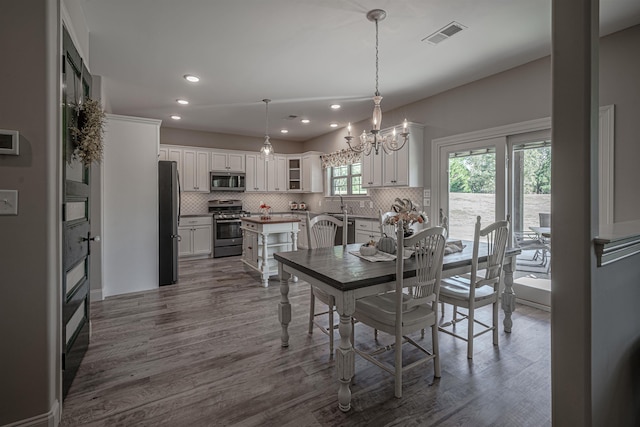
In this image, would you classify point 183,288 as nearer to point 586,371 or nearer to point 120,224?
point 120,224

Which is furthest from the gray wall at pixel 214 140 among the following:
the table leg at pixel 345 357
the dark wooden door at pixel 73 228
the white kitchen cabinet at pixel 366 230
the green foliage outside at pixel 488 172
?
the table leg at pixel 345 357

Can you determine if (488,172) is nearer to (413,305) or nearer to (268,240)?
(413,305)

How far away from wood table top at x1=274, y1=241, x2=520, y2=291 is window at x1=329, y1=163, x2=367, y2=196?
147 inches

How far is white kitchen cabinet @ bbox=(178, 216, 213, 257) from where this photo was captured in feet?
20.3

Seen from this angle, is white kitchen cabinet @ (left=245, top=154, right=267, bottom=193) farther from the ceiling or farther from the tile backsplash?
the ceiling

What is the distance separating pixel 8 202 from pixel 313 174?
19.7 ft

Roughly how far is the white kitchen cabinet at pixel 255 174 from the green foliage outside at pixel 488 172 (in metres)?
4.41

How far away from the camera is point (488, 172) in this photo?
405 cm

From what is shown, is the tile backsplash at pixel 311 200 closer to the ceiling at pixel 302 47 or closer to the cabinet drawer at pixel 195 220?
the cabinet drawer at pixel 195 220

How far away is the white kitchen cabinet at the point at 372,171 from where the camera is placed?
17.5 feet

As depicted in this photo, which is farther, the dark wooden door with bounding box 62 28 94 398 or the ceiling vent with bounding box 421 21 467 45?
the ceiling vent with bounding box 421 21 467 45

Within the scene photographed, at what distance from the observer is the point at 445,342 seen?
8.83 ft

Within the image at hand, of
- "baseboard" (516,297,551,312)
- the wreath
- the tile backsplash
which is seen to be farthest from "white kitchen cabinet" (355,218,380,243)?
the wreath

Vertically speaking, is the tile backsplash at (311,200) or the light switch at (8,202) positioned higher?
the tile backsplash at (311,200)
